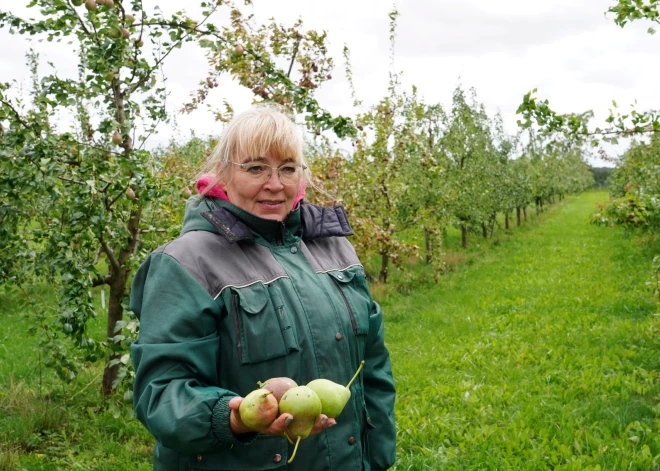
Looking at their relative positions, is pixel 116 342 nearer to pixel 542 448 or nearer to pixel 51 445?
pixel 51 445

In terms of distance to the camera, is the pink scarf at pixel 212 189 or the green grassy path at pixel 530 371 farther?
the green grassy path at pixel 530 371

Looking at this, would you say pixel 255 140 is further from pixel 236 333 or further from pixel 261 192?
pixel 236 333

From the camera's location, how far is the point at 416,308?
1018 centimetres

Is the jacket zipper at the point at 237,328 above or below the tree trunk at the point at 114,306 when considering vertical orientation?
above

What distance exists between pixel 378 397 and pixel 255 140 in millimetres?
1145

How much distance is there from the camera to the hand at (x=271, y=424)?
5.23ft

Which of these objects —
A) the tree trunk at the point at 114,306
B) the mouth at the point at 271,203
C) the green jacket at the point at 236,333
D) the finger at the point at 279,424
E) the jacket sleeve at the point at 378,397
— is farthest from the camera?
the tree trunk at the point at 114,306

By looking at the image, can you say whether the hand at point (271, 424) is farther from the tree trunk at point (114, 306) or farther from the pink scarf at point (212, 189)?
the tree trunk at point (114, 306)

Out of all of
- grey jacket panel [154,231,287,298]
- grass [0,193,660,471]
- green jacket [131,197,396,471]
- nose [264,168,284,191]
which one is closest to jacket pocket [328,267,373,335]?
green jacket [131,197,396,471]

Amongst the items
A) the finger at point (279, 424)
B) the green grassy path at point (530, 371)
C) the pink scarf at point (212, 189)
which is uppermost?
the pink scarf at point (212, 189)

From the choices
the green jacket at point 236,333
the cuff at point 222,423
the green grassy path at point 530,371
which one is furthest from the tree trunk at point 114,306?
the cuff at point 222,423

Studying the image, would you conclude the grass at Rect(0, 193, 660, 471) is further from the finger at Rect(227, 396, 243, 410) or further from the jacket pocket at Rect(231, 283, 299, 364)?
the finger at Rect(227, 396, 243, 410)

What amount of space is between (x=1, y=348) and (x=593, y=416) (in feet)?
23.3

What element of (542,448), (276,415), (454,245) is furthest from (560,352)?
(454,245)
